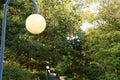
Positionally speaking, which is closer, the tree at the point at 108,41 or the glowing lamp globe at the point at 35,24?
the glowing lamp globe at the point at 35,24

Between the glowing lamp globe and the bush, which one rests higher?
the glowing lamp globe

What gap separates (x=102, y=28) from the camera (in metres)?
21.7

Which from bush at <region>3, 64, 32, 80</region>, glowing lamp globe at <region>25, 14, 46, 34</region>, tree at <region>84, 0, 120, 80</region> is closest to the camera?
glowing lamp globe at <region>25, 14, 46, 34</region>

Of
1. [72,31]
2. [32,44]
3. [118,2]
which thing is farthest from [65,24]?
[32,44]

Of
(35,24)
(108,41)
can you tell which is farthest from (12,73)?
(108,41)

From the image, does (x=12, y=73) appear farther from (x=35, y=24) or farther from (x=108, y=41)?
(x=108, y=41)

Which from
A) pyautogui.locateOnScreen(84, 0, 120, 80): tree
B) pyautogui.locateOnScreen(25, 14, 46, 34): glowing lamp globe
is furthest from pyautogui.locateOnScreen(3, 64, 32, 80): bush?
pyautogui.locateOnScreen(84, 0, 120, 80): tree

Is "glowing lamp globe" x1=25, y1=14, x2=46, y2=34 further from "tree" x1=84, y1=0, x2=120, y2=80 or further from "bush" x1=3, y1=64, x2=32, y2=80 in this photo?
"tree" x1=84, y1=0, x2=120, y2=80

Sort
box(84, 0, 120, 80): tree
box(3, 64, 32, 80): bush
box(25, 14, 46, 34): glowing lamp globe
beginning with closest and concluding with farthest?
box(25, 14, 46, 34): glowing lamp globe → box(3, 64, 32, 80): bush → box(84, 0, 120, 80): tree

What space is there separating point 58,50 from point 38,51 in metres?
5.92

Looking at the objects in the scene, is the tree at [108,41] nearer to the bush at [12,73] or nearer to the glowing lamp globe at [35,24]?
A: the bush at [12,73]

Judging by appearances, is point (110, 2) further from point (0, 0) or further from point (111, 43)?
point (0, 0)

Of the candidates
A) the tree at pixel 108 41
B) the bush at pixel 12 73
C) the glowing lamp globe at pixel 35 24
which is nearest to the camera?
the glowing lamp globe at pixel 35 24

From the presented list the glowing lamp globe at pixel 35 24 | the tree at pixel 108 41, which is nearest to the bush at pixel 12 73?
the glowing lamp globe at pixel 35 24
